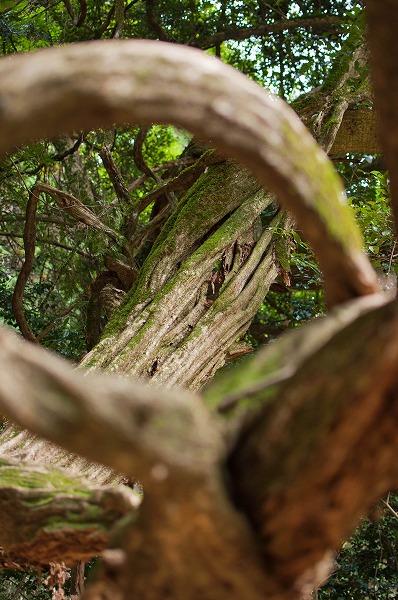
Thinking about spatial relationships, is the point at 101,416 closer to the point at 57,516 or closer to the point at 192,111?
the point at 192,111

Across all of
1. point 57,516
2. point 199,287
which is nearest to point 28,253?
point 199,287

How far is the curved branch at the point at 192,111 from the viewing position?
106cm

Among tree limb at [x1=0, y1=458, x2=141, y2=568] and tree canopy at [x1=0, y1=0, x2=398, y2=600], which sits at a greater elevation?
tree canopy at [x1=0, y1=0, x2=398, y2=600]

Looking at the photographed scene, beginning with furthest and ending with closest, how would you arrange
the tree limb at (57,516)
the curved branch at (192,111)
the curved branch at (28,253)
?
1. the curved branch at (28,253)
2. the tree limb at (57,516)
3. the curved branch at (192,111)

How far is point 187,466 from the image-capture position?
109 cm

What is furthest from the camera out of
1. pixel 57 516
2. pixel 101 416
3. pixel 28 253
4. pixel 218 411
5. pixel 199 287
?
pixel 28 253

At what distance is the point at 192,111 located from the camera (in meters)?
1.15

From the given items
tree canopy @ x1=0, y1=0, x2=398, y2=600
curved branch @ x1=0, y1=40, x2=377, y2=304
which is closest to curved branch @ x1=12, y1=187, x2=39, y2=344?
tree canopy @ x1=0, y1=0, x2=398, y2=600

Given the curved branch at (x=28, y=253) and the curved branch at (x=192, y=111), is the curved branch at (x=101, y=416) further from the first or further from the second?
the curved branch at (x=28, y=253)

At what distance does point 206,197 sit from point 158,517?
2774 mm

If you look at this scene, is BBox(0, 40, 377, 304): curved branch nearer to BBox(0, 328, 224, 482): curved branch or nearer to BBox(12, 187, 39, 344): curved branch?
BBox(0, 328, 224, 482): curved branch

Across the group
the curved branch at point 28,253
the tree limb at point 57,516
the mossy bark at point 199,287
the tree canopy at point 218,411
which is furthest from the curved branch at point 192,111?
the curved branch at point 28,253

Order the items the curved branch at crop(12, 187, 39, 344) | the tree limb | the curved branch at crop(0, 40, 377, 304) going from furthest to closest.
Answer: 1. the curved branch at crop(12, 187, 39, 344)
2. the tree limb
3. the curved branch at crop(0, 40, 377, 304)

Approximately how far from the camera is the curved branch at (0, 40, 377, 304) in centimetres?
106
